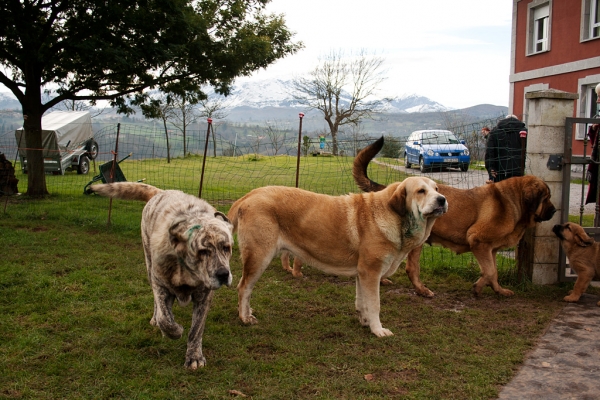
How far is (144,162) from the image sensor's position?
1037 inches

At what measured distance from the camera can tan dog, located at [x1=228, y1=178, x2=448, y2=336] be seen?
529 centimetres

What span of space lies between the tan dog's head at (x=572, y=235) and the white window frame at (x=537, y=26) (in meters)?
22.5

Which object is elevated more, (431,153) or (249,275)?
(431,153)

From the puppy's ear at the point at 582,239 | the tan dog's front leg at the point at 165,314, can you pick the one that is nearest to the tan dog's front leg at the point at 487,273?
the puppy's ear at the point at 582,239

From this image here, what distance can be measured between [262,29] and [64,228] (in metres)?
7.67

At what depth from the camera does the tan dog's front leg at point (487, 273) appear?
21.6 feet

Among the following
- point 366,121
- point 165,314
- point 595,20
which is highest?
point 595,20

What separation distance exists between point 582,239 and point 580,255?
8.1 inches

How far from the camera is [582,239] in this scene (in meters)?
6.29

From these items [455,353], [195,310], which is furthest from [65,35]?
[455,353]

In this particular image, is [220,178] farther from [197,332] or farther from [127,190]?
[197,332]

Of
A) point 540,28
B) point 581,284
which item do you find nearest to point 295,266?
point 581,284

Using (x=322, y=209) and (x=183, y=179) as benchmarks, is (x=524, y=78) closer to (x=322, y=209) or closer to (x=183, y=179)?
(x=183, y=179)

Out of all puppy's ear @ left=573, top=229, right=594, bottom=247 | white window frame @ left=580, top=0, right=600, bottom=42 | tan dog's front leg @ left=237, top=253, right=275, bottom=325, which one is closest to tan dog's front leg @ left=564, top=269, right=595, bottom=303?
puppy's ear @ left=573, top=229, right=594, bottom=247
